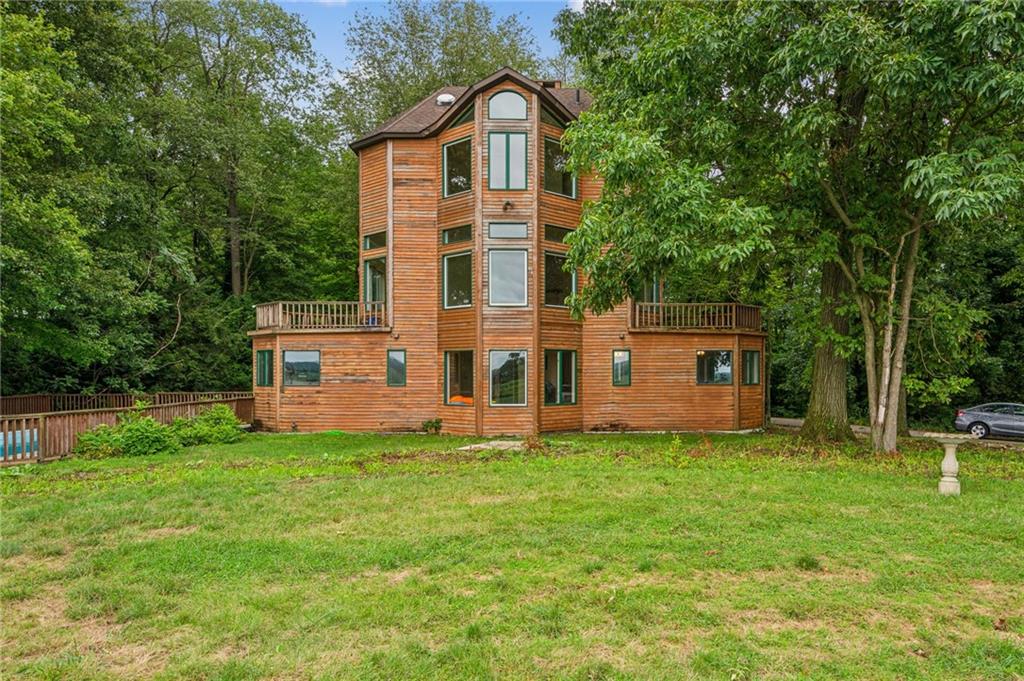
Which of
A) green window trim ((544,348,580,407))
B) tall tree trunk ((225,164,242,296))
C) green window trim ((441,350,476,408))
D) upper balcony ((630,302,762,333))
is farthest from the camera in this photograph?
tall tree trunk ((225,164,242,296))

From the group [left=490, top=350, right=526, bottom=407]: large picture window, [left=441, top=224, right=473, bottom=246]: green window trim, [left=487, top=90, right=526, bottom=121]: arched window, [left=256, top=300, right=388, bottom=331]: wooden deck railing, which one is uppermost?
[left=487, top=90, right=526, bottom=121]: arched window

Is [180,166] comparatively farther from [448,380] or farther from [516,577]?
[516,577]

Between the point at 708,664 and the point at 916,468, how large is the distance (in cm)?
822

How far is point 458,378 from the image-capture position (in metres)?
16.4

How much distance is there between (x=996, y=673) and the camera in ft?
10.7

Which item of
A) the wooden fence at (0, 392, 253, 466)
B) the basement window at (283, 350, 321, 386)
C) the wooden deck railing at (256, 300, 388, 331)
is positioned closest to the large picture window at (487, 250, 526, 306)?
the wooden deck railing at (256, 300, 388, 331)

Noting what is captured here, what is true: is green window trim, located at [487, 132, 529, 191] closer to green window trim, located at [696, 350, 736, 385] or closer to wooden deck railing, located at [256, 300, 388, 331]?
wooden deck railing, located at [256, 300, 388, 331]

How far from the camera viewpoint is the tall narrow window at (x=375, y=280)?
17.4 metres

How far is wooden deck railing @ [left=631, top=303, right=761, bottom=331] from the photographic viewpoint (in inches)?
675

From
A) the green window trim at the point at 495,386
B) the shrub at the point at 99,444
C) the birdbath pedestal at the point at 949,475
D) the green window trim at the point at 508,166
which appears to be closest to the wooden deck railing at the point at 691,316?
the green window trim at the point at 495,386

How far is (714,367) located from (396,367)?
9709 mm

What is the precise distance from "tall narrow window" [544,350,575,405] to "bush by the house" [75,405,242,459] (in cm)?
857

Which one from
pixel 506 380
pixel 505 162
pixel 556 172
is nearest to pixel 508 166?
pixel 505 162

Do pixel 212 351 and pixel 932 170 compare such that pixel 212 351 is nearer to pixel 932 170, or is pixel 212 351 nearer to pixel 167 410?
pixel 167 410
